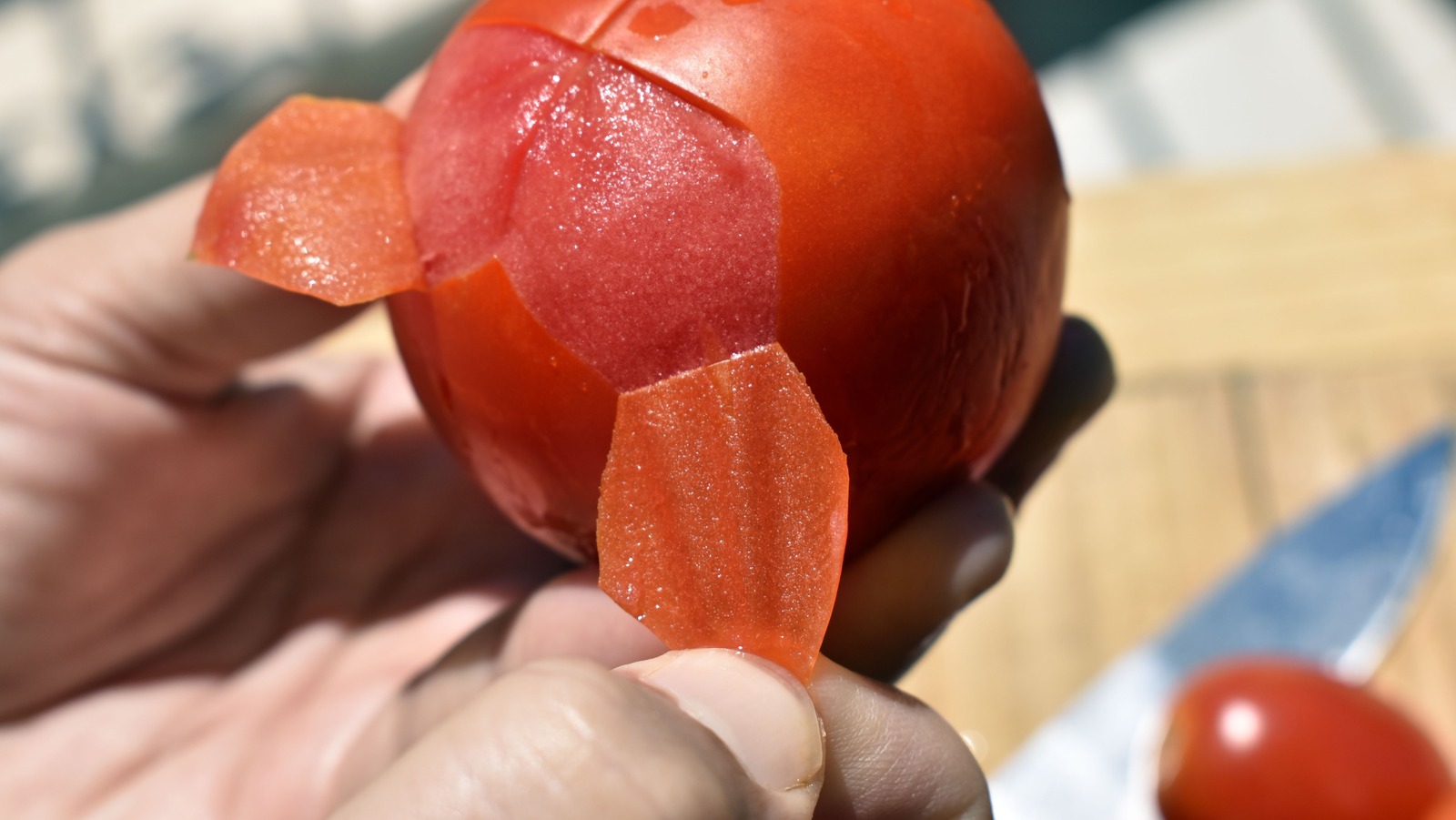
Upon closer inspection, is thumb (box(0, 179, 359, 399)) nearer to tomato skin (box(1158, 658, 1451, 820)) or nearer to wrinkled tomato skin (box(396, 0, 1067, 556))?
wrinkled tomato skin (box(396, 0, 1067, 556))

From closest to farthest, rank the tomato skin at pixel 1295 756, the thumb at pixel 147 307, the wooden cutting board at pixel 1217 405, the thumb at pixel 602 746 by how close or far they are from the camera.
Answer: the thumb at pixel 602 746
the thumb at pixel 147 307
the tomato skin at pixel 1295 756
the wooden cutting board at pixel 1217 405

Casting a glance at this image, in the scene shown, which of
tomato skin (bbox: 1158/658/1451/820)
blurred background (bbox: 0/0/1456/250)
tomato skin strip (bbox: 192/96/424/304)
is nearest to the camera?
tomato skin strip (bbox: 192/96/424/304)

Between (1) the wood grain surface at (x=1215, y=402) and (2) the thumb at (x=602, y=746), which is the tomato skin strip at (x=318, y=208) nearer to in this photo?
(2) the thumb at (x=602, y=746)

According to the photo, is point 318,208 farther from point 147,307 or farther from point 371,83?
point 371,83

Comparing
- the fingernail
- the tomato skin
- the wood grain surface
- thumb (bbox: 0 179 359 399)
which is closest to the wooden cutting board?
the wood grain surface

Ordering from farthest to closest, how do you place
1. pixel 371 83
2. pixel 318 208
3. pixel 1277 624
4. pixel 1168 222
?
pixel 371 83
pixel 1168 222
pixel 1277 624
pixel 318 208

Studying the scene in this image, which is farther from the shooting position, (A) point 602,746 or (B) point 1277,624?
(B) point 1277,624

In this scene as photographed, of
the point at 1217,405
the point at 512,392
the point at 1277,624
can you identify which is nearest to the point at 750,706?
the point at 512,392

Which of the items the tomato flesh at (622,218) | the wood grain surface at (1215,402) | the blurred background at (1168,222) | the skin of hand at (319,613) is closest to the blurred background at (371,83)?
the blurred background at (1168,222)
